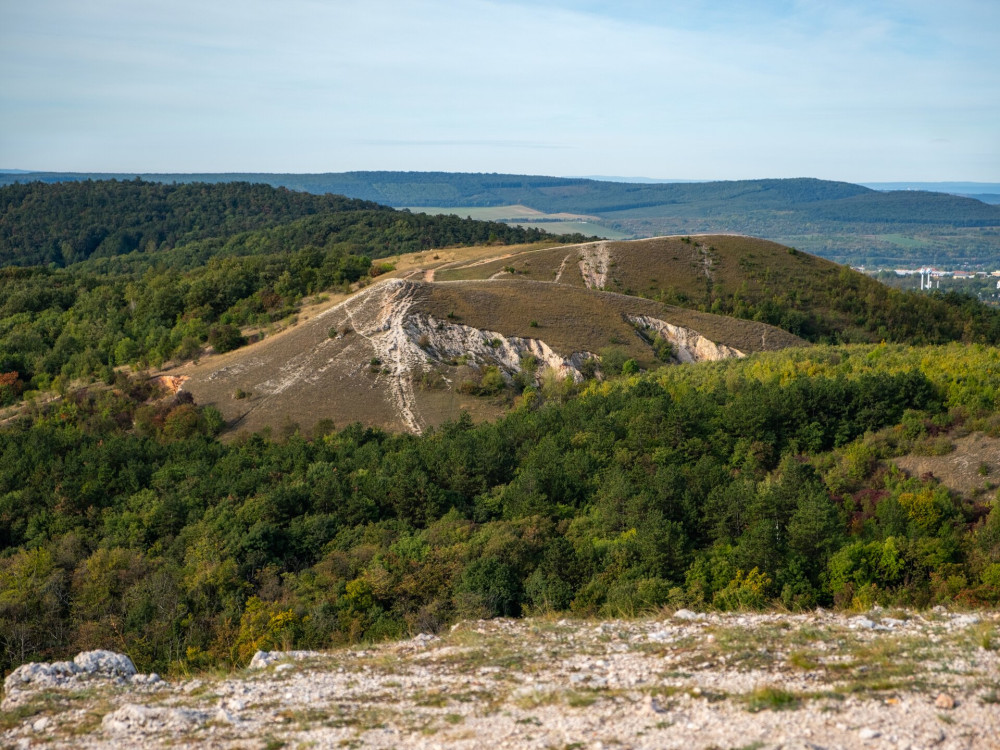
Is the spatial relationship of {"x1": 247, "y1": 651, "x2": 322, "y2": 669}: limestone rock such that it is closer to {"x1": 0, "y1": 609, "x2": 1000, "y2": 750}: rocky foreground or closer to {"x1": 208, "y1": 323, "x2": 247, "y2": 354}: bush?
{"x1": 0, "y1": 609, "x2": 1000, "y2": 750}: rocky foreground

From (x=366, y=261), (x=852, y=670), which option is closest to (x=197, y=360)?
(x=366, y=261)

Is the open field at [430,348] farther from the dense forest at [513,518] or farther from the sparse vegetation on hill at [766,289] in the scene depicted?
the sparse vegetation on hill at [766,289]

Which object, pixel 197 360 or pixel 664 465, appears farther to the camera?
pixel 197 360

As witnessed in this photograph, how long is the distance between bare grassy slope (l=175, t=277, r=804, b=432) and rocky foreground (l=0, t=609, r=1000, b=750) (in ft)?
104

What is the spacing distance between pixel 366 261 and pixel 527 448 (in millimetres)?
45876

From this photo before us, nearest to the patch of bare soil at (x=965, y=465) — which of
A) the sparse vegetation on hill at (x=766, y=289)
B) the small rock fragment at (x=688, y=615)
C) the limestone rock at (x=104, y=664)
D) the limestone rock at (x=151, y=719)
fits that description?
the small rock fragment at (x=688, y=615)

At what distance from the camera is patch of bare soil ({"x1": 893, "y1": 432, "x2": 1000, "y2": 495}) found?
2895 cm

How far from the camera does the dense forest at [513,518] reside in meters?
23.4

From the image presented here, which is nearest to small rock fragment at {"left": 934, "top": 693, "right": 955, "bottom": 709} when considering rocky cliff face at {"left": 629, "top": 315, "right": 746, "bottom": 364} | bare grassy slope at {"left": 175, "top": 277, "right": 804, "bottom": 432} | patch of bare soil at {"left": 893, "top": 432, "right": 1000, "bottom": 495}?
patch of bare soil at {"left": 893, "top": 432, "right": 1000, "bottom": 495}

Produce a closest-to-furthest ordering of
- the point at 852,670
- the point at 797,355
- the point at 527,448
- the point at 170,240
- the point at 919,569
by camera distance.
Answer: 1. the point at 852,670
2. the point at 919,569
3. the point at 527,448
4. the point at 797,355
5. the point at 170,240

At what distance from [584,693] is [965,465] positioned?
21977mm

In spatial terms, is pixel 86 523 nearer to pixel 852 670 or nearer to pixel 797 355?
pixel 852 670

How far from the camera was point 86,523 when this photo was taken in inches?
1363

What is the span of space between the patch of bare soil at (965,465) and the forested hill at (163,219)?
100253 millimetres
